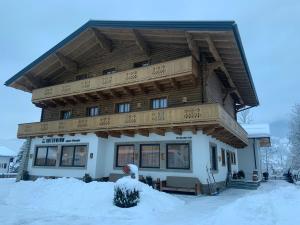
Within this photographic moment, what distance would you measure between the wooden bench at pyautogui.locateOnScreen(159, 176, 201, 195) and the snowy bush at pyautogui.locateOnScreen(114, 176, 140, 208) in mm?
6174

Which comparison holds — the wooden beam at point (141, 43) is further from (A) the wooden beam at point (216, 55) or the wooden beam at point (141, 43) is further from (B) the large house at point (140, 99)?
(A) the wooden beam at point (216, 55)

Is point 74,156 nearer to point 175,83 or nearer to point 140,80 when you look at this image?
point 140,80

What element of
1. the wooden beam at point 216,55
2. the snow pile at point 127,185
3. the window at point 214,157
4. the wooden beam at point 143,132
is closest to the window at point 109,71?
the wooden beam at point 143,132

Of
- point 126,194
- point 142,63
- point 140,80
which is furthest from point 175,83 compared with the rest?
point 126,194

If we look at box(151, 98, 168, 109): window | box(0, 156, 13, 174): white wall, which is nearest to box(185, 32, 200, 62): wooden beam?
box(151, 98, 168, 109): window

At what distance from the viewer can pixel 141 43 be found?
21.6 metres

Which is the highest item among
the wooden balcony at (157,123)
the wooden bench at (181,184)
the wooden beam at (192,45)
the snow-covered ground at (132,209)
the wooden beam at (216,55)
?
the wooden beam at (192,45)

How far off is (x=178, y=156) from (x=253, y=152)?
15.6 meters

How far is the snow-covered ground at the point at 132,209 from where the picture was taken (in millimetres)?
8977

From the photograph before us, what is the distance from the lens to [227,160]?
25469 mm

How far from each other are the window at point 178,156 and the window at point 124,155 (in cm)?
333

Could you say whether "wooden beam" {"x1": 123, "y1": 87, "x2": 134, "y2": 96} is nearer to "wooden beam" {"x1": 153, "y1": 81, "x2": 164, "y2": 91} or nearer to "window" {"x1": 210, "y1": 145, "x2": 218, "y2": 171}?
"wooden beam" {"x1": 153, "y1": 81, "x2": 164, "y2": 91}

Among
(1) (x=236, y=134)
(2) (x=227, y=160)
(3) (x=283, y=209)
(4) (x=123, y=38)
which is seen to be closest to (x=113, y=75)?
(4) (x=123, y=38)

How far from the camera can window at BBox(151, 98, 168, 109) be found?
21223mm
